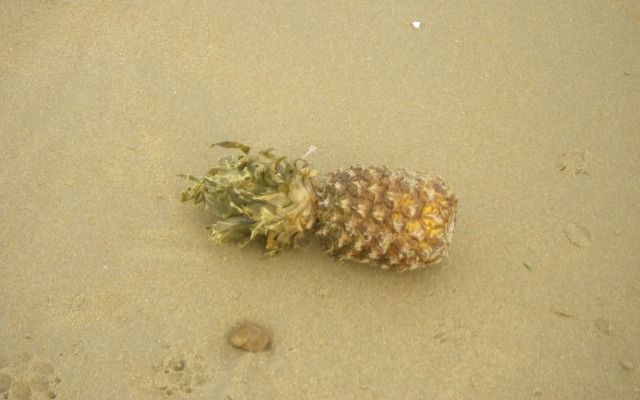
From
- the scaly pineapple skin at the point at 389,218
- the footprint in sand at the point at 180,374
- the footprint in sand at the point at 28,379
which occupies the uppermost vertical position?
the scaly pineapple skin at the point at 389,218

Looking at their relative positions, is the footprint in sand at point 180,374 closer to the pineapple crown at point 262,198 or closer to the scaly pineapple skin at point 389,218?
the pineapple crown at point 262,198

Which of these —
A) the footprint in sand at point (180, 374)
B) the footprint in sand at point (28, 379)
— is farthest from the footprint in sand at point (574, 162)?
the footprint in sand at point (28, 379)

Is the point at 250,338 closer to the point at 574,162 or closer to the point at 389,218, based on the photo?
the point at 389,218

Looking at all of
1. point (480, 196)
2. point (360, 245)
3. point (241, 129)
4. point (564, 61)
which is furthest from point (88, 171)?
point (564, 61)

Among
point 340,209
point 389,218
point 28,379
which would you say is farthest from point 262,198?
point 28,379

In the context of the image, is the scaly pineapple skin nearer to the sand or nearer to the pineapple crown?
the pineapple crown
